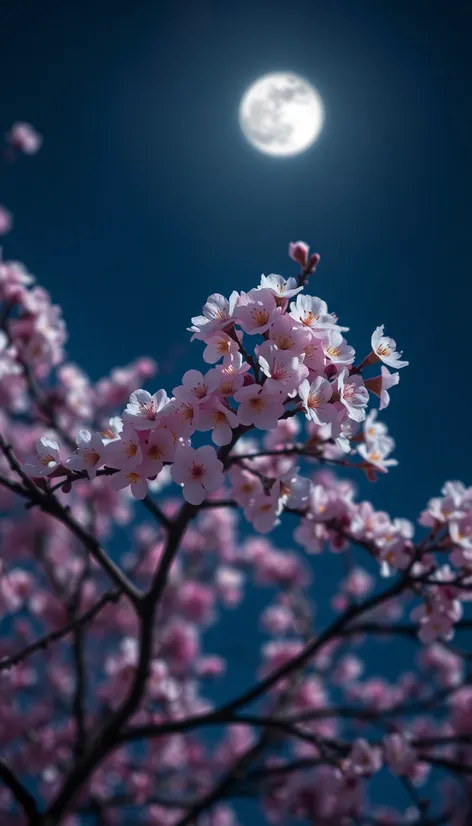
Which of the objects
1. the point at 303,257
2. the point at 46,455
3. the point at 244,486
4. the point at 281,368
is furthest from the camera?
the point at 244,486

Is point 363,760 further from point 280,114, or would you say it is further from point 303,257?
point 280,114

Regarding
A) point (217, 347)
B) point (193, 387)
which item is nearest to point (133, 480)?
point (193, 387)

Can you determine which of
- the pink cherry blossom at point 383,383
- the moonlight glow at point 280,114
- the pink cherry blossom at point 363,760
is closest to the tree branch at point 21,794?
the pink cherry blossom at point 363,760

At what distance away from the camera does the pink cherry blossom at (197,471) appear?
1.34 m

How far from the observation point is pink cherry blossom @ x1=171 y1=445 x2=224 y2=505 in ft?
4.41

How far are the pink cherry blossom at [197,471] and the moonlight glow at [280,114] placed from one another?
2.48 meters

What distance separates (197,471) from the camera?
138 cm

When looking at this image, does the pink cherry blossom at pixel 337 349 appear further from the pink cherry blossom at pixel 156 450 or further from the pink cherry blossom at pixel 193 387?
the pink cherry blossom at pixel 156 450

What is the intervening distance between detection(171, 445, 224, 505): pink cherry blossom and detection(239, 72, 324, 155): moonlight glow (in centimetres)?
248

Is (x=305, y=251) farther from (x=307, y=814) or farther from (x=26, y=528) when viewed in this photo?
(x=26, y=528)

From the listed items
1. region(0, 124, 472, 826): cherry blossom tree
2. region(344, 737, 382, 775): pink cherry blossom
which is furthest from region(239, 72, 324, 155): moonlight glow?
region(344, 737, 382, 775): pink cherry blossom

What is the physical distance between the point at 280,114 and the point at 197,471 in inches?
101

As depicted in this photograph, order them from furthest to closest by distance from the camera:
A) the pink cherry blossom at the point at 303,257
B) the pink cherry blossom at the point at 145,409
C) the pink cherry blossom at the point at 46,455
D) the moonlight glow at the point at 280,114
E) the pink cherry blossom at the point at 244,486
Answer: the moonlight glow at the point at 280,114
the pink cherry blossom at the point at 244,486
the pink cherry blossom at the point at 303,257
the pink cherry blossom at the point at 46,455
the pink cherry blossom at the point at 145,409

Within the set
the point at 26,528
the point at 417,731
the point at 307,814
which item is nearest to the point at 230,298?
the point at 307,814
